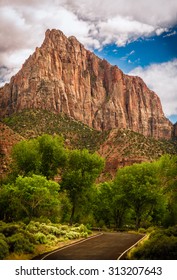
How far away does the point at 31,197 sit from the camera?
99.0 feet

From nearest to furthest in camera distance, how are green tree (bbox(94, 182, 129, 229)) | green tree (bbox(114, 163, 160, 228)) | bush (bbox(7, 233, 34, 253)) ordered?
1. bush (bbox(7, 233, 34, 253))
2. green tree (bbox(114, 163, 160, 228))
3. green tree (bbox(94, 182, 129, 229))

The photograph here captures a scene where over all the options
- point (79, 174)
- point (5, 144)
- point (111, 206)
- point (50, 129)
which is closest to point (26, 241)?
point (79, 174)

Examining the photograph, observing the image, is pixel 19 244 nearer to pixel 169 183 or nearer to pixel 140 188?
pixel 140 188

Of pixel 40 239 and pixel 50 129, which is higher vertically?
pixel 50 129

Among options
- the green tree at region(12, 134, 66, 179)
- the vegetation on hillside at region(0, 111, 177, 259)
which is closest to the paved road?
the vegetation on hillside at region(0, 111, 177, 259)

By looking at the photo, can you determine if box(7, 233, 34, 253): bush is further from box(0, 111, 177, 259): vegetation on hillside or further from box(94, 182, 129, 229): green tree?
box(94, 182, 129, 229): green tree

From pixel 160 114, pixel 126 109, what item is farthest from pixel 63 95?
pixel 160 114

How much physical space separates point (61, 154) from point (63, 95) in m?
115

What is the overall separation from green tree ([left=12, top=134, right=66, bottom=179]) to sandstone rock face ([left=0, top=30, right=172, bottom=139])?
89517 mm

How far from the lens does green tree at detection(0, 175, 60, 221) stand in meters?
30.3

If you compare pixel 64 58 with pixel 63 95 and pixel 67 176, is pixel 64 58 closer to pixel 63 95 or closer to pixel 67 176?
pixel 63 95

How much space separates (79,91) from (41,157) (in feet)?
438

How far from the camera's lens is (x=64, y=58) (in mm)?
Answer: 168625

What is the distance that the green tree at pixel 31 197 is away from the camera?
30281 millimetres
